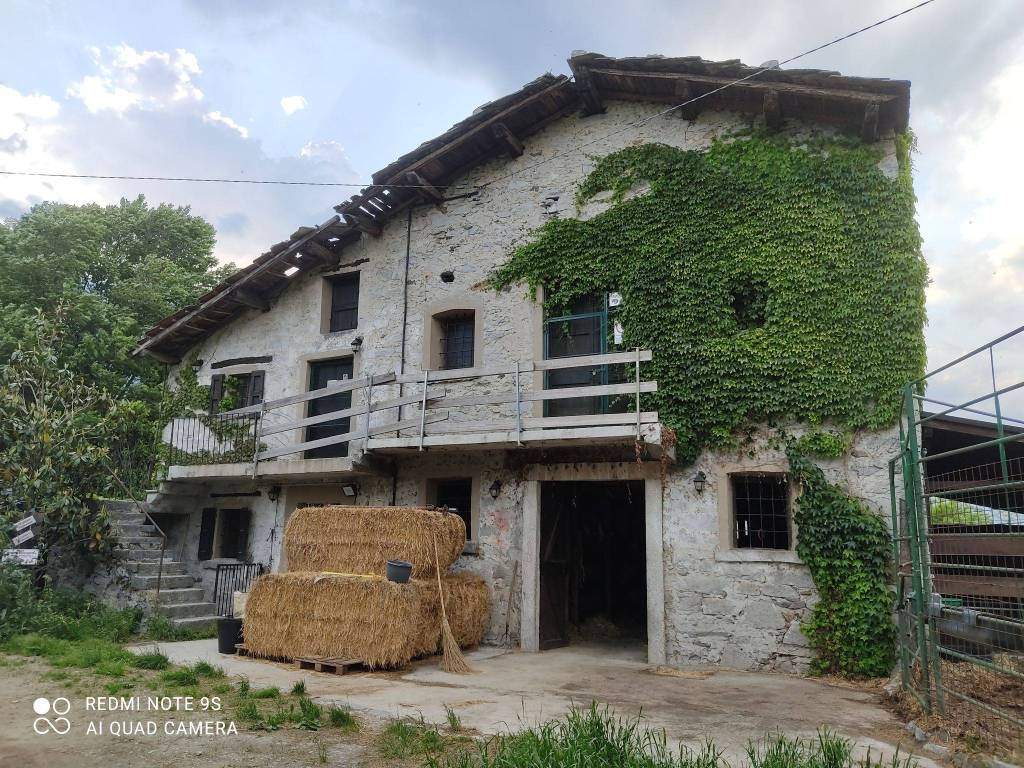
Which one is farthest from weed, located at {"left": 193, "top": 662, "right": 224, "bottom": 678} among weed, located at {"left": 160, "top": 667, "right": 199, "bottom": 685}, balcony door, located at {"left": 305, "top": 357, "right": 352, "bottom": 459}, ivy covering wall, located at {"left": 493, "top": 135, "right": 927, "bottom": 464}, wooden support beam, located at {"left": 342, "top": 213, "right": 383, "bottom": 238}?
wooden support beam, located at {"left": 342, "top": 213, "right": 383, "bottom": 238}

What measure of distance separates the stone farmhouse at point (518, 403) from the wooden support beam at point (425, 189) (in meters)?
0.04

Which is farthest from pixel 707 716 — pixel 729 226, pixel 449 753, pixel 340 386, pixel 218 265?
pixel 218 265

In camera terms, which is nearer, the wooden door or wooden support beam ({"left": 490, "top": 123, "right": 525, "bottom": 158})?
the wooden door

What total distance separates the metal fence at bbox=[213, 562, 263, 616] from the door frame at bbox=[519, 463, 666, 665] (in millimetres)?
5235

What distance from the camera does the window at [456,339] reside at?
12875 millimetres

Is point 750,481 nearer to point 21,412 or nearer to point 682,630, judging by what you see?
point 682,630

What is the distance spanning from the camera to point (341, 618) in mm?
9555

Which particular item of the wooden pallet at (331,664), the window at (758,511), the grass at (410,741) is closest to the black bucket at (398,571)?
the wooden pallet at (331,664)

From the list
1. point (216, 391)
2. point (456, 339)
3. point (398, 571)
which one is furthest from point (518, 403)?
point (216, 391)

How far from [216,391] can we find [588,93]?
30.6 ft

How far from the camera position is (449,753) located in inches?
215

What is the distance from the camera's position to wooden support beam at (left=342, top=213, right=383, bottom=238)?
44.2 feet

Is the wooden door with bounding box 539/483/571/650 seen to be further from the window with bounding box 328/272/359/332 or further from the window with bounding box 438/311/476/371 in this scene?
the window with bounding box 328/272/359/332

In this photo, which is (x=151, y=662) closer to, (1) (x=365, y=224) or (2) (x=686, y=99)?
(1) (x=365, y=224)
